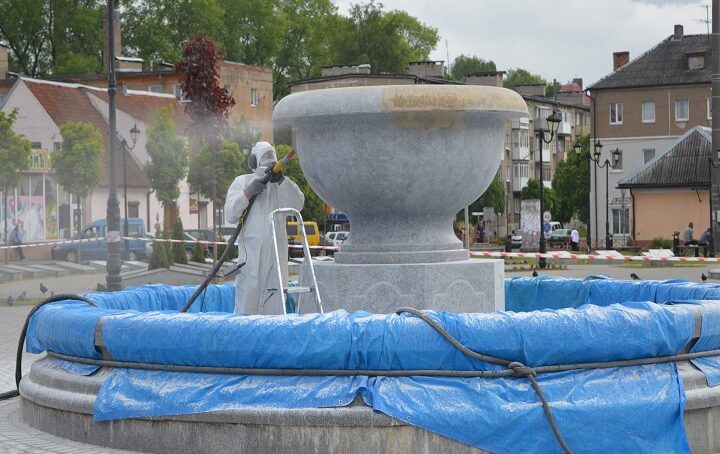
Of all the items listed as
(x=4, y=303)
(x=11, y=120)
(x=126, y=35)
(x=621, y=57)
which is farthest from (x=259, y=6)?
(x=4, y=303)

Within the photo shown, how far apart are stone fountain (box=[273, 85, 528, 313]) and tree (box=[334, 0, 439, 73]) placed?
8731 centimetres

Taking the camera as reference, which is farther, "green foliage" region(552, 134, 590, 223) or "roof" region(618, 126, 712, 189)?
"green foliage" region(552, 134, 590, 223)

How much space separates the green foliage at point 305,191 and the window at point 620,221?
59.2ft

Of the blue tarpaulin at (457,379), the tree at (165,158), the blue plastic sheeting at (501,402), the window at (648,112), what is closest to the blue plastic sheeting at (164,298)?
the blue tarpaulin at (457,379)

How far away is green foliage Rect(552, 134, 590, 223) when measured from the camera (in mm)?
94688

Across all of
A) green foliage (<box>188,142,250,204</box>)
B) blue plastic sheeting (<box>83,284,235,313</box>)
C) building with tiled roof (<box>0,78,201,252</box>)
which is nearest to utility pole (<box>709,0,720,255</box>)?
blue plastic sheeting (<box>83,284,235,313</box>)

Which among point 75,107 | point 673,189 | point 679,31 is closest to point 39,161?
point 75,107

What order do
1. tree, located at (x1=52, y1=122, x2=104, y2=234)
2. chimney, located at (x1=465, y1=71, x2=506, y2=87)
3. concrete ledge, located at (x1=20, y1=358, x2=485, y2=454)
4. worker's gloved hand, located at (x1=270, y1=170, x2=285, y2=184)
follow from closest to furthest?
1. concrete ledge, located at (x1=20, y1=358, x2=485, y2=454)
2. worker's gloved hand, located at (x1=270, y1=170, x2=285, y2=184)
3. tree, located at (x1=52, y1=122, x2=104, y2=234)
4. chimney, located at (x1=465, y1=71, x2=506, y2=87)

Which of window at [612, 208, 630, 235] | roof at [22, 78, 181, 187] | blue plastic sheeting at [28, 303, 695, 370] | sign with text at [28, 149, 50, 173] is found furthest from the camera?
window at [612, 208, 630, 235]

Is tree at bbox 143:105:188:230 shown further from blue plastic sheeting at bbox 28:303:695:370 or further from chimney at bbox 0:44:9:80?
blue plastic sheeting at bbox 28:303:695:370

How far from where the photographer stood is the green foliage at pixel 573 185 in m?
94.7

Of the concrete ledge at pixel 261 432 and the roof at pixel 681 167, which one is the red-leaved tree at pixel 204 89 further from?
the concrete ledge at pixel 261 432

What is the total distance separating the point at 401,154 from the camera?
34.8 feet

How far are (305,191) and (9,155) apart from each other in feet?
91.6
